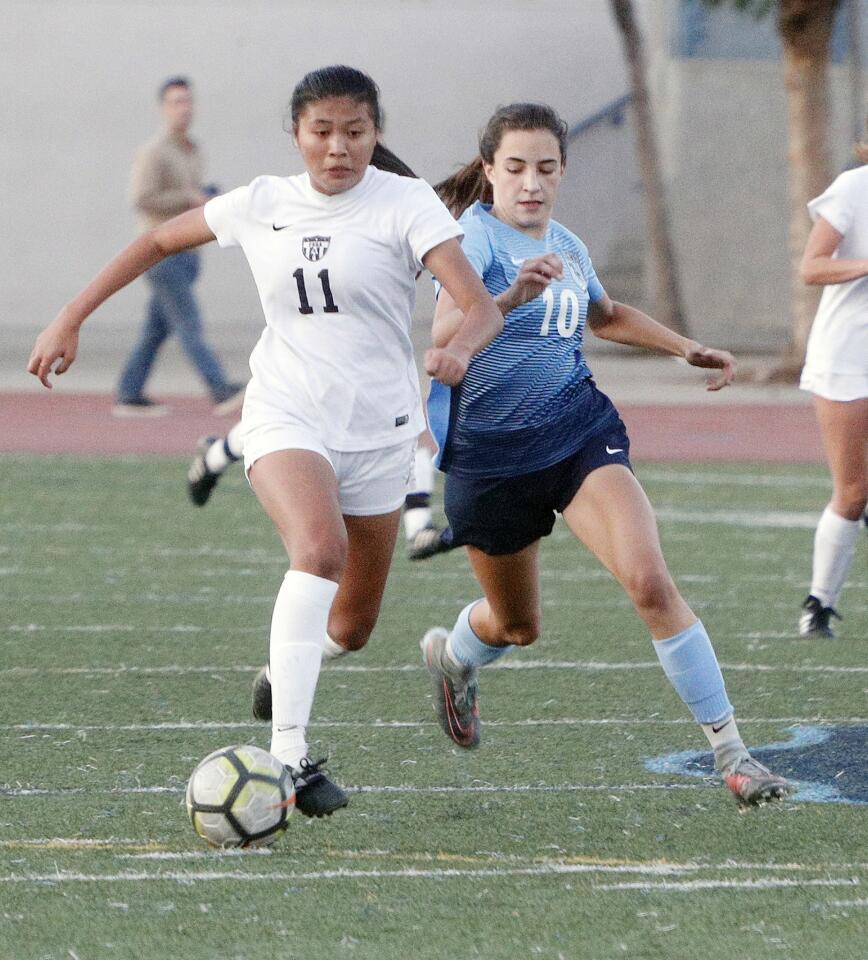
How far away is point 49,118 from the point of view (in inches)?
968

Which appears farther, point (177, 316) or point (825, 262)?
point (177, 316)

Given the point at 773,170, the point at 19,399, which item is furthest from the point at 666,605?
the point at 773,170

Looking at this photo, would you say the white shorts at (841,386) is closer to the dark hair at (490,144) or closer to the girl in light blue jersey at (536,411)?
the girl in light blue jersey at (536,411)

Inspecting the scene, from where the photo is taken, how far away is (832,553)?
7566 mm

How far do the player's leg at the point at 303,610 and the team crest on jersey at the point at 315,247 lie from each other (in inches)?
21.9

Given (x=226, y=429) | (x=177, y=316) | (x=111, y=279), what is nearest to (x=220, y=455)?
(x=111, y=279)

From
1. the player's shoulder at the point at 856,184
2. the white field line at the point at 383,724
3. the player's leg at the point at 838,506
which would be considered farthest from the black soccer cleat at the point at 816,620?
the player's shoulder at the point at 856,184

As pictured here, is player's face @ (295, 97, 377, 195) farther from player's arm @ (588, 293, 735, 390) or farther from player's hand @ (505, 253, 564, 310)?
player's arm @ (588, 293, 735, 390)

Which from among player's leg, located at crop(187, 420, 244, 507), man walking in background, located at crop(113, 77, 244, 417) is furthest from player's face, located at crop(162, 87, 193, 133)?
player's leg, located at crop(187, 420, 244, 507)

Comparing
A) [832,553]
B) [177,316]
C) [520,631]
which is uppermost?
[520,631]

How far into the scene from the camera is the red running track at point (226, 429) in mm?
13906

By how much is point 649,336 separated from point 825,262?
186 cm

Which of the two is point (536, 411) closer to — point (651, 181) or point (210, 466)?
point (210, 466)

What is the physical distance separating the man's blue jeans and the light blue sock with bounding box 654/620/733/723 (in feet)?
31.9
